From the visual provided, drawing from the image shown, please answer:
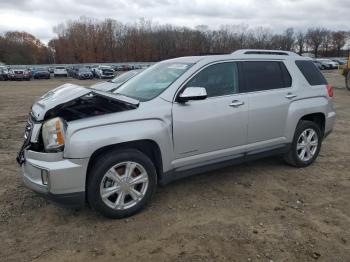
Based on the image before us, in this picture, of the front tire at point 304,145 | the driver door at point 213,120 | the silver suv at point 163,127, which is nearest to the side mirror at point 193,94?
the silver suv at point 163,127

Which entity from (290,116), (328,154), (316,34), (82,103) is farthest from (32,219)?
(316,34)

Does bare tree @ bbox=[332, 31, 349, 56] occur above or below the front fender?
above

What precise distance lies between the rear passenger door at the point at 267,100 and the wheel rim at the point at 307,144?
490mm

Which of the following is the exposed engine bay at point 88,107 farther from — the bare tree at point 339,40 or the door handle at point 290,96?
the bare tree at point 339,40

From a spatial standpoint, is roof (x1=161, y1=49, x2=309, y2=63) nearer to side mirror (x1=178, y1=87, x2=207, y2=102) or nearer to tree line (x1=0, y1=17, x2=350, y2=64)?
side mirror (x1=178, y1=87, x2=207, y2=102)

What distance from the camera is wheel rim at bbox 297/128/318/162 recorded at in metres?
5.32

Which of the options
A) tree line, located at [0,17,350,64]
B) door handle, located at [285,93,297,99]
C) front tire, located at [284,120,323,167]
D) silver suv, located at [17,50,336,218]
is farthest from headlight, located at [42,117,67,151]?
tree line, located at [0,17,350,64]

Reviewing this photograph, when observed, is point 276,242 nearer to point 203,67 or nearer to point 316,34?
point 203,67

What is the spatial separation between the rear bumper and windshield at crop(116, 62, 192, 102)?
116 centimetres

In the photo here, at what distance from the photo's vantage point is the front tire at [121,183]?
3533 millimetres

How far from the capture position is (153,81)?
454 centimetres

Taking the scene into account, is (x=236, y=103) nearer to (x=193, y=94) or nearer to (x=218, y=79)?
(x=218, y=79)

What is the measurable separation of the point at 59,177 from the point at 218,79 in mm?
2300

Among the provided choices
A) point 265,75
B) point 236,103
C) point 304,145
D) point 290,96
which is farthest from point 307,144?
point 236,103
